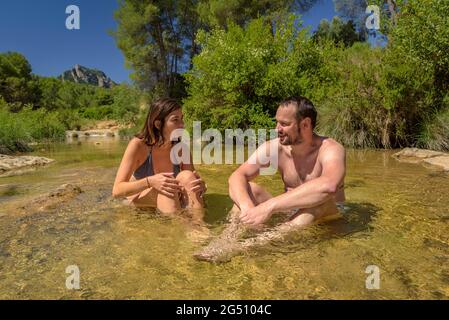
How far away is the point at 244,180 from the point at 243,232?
54cm

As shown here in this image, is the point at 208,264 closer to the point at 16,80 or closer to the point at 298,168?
the point at 298,168

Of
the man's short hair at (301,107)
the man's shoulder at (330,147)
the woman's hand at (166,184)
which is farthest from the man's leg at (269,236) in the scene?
the woman's hand at (166,184)

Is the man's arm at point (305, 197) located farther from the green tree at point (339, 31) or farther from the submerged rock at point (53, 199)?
the green tree at point (339, 31)

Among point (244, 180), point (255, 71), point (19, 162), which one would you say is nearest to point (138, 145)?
point (244, 180)

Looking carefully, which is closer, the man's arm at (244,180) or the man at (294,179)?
the man at (294,179)

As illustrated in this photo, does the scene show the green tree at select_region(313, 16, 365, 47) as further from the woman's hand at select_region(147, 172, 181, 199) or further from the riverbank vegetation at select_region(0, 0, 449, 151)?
the woman's hand at select_region(147, 172, 181, 199)

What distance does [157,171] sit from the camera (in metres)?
3.74

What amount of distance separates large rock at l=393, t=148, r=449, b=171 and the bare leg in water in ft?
14.0

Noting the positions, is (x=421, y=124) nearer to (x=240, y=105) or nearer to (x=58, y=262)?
(x=240, y=105)

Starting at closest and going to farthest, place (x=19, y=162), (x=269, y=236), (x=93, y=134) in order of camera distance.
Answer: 1. (x=269, y=236)
2. (x=19, y=162)
3. (x=93, y=134)

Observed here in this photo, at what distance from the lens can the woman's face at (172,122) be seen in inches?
137

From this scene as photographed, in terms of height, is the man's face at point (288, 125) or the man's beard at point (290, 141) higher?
the man's face at point (288, 125)

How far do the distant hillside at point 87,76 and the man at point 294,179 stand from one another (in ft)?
291

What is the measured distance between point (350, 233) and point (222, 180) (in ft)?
10.1
